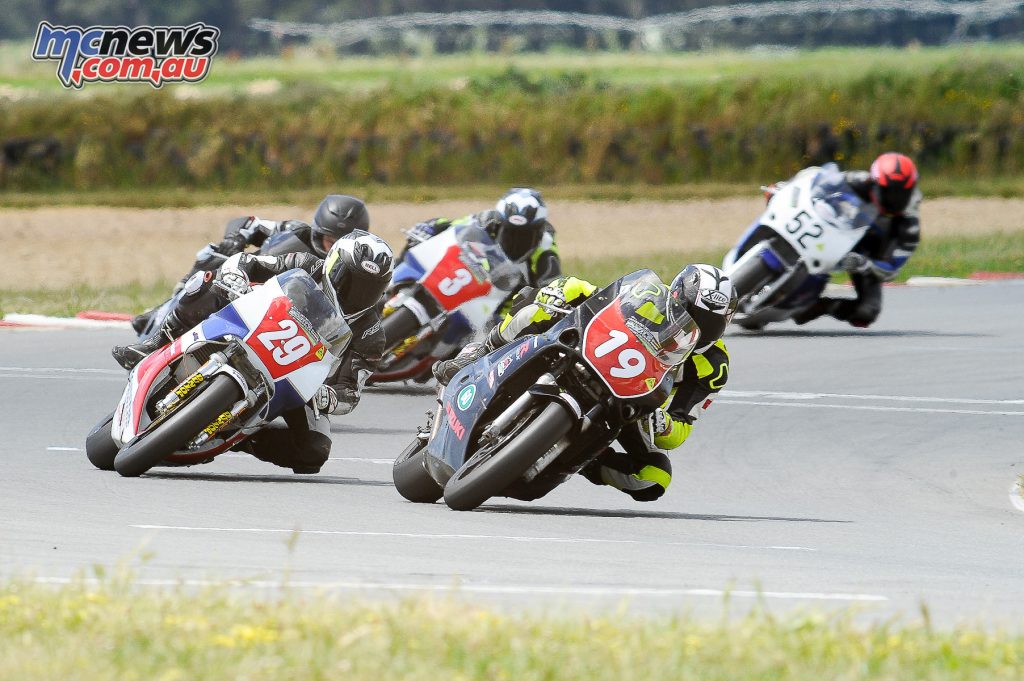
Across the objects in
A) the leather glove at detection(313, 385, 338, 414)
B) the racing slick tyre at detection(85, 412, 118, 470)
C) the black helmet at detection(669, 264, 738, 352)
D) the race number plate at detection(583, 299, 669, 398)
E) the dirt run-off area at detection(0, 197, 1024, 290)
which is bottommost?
the dirt run-off area at detection(0, 197, 1024, 290)

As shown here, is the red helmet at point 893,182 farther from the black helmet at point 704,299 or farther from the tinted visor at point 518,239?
the black helmet at point 704,299

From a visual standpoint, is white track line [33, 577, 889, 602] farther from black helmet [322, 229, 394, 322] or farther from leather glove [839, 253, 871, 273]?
leather glove [839, 253, 871, 273]

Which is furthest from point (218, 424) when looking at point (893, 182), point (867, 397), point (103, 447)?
point (893, 182)

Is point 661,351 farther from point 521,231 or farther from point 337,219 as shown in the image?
point 521,231

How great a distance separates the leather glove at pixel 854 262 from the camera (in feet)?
59.2

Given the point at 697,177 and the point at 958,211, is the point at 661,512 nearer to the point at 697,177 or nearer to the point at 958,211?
the point at 958,211

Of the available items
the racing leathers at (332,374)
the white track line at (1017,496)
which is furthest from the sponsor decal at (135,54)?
the white track line at (1017,496)

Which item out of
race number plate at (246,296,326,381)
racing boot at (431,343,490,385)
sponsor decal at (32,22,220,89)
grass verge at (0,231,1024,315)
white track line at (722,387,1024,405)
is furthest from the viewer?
sponsor decal at (32,22,220,89)

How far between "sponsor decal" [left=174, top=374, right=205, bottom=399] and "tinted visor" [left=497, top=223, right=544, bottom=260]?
5.80m

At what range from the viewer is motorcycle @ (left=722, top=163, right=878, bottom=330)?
17969 millimetres

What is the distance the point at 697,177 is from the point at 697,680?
1311 inches

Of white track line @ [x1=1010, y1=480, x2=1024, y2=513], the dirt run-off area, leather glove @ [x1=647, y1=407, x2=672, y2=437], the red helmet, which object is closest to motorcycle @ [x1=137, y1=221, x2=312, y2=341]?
leather glove @ [x1=647, y1=407, x2=672, y2=437]

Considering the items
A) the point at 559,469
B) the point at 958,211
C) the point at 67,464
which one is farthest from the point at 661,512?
the point at 958,211

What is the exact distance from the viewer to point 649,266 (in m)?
25.0
